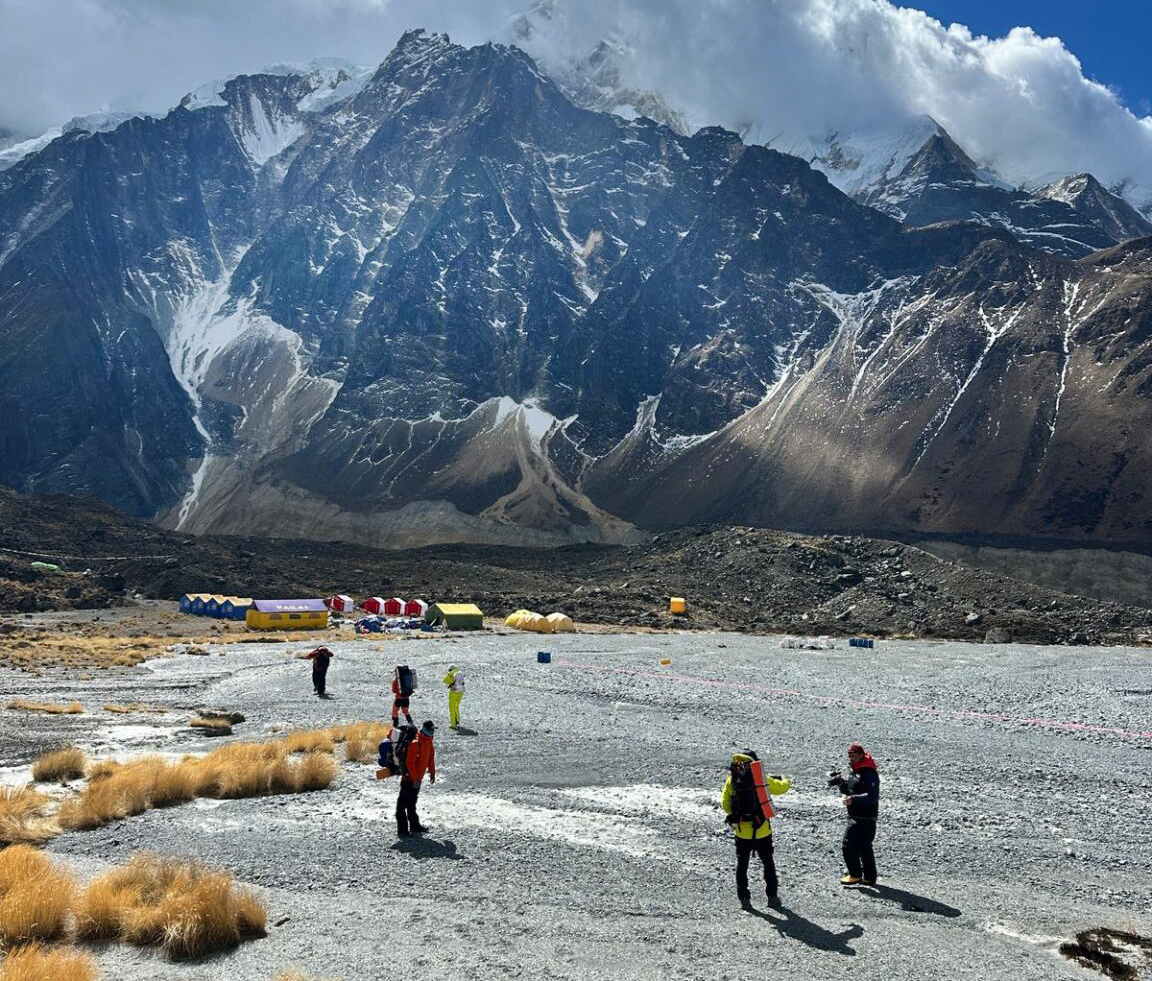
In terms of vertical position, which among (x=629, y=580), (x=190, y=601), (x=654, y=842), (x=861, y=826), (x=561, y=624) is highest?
(x=629, y=580)

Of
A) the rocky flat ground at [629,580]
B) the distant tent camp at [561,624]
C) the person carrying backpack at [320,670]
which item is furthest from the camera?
the rocky flat ground at [629,580]

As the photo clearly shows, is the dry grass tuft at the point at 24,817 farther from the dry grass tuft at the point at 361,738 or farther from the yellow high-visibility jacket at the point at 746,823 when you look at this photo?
the yellow high-visibility jacket at the point at 746,823

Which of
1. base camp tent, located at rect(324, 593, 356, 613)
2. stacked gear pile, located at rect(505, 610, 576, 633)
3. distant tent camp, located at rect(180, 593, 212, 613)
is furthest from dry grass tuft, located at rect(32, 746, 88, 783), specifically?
distant tent camp, located at rect(180, 593, 212, 613)

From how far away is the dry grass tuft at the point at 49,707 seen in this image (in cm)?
2655

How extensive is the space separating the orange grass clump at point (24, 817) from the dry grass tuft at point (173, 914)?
3.51 metres

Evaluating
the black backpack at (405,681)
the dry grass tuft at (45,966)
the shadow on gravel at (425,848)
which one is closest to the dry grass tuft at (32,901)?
the dry grass tuft at (45,966)

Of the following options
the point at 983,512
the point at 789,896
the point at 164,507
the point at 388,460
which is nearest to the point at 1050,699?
the point at 789,896

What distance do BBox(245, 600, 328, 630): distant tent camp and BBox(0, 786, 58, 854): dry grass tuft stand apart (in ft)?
182

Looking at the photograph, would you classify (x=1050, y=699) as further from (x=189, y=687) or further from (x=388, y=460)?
(x=388, y=460)

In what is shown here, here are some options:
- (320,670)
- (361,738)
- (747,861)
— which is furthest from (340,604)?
(747,861)

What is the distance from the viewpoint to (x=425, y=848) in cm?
1404

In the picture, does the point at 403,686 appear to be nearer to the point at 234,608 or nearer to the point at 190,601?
the point at 234,608

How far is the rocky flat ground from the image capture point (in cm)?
6644

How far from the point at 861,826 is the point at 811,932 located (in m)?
2.21
